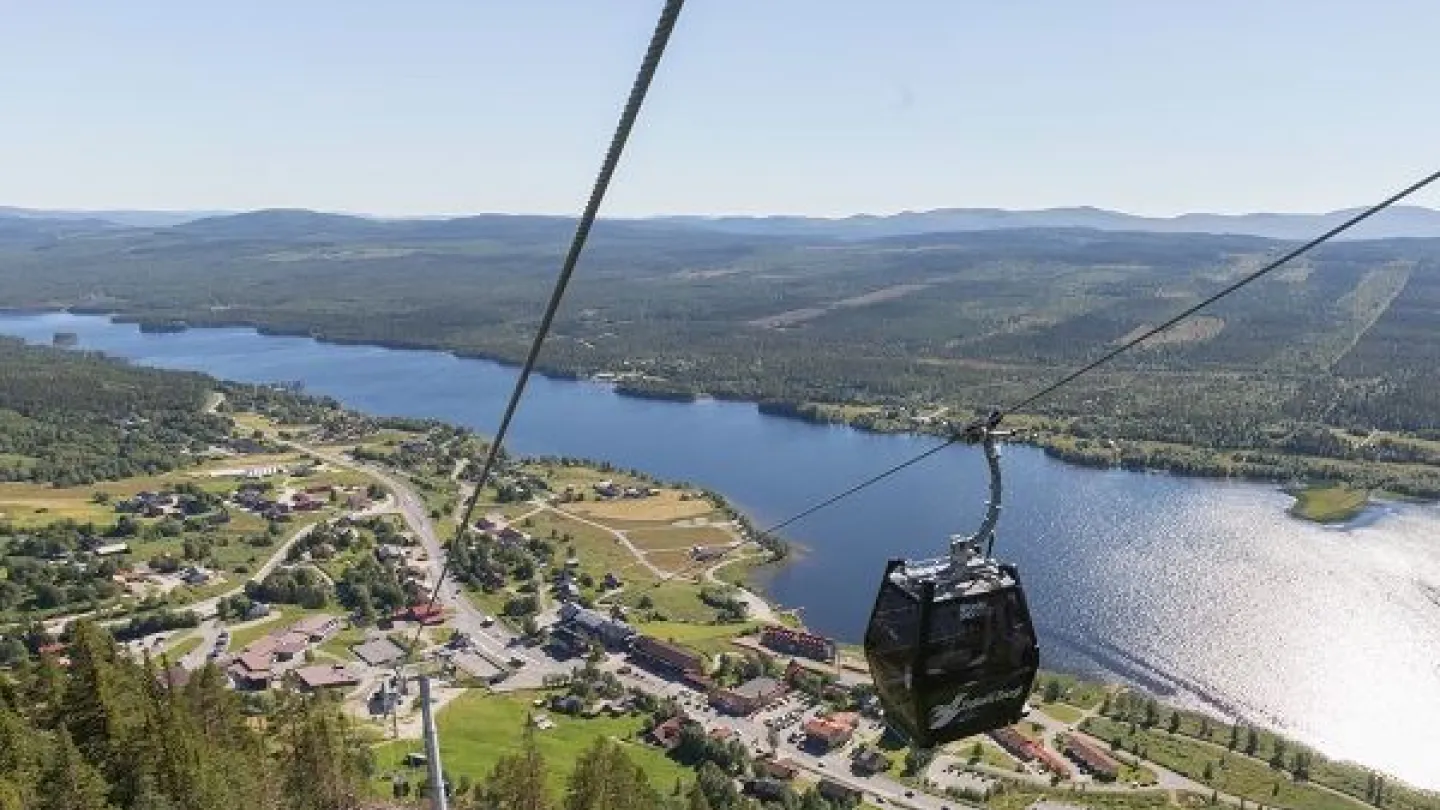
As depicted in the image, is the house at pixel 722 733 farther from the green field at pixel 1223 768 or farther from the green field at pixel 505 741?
Result: the green field at pixel 1223 768

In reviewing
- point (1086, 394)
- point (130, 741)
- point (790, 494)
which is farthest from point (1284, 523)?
point (130, 741)

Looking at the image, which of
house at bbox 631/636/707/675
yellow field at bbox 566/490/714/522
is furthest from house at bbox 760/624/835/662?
yellow field at bbox 566/490/714/522

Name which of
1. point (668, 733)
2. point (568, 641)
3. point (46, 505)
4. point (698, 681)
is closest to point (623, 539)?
point (568, 641)

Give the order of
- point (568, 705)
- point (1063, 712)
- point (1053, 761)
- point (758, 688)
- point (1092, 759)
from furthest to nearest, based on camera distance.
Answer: point (758, 688), point (1063, 712), point (568, 705), point (1053, 761), point (1092, 759)

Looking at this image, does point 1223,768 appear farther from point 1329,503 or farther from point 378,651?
point 1329,503

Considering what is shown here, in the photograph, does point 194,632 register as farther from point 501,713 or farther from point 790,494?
point 790,494

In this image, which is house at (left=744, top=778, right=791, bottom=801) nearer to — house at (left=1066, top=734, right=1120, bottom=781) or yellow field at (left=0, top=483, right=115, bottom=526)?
house at (left=1066, top=734, right=1120, bottom=781)
